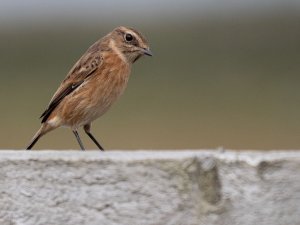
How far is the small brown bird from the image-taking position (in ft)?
24.1

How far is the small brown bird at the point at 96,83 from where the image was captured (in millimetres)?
7340

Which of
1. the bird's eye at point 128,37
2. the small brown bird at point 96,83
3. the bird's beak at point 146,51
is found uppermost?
the bird's eye at point 128,37

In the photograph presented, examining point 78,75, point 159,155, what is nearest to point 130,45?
point 78,75

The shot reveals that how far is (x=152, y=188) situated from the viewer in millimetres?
3656

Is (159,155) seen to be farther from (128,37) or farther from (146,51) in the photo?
(128,37)

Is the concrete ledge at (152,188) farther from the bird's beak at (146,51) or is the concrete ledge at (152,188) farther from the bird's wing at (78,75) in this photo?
the bird's beak at (146,51)

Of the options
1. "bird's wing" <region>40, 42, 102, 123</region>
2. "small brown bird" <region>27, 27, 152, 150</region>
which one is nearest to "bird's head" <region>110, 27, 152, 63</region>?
"small brown bird" <region>27, 27, 152, 150</region>


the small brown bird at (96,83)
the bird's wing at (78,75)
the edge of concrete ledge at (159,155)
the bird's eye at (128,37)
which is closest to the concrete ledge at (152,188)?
the edge of concrete ledge at (159,155)

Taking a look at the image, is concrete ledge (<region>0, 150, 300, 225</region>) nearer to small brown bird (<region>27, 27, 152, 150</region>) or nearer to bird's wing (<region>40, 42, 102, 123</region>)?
small brown bird (<region>27, 27, 152, 150</region>)

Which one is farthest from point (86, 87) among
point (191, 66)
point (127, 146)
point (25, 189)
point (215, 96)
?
point (191, 66)

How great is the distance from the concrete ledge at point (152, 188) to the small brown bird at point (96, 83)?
3489mm

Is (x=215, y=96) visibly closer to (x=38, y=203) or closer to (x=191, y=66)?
(x=191, y=66)

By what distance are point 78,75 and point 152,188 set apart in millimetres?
4039

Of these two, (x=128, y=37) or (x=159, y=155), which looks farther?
(x=128, y=37)
